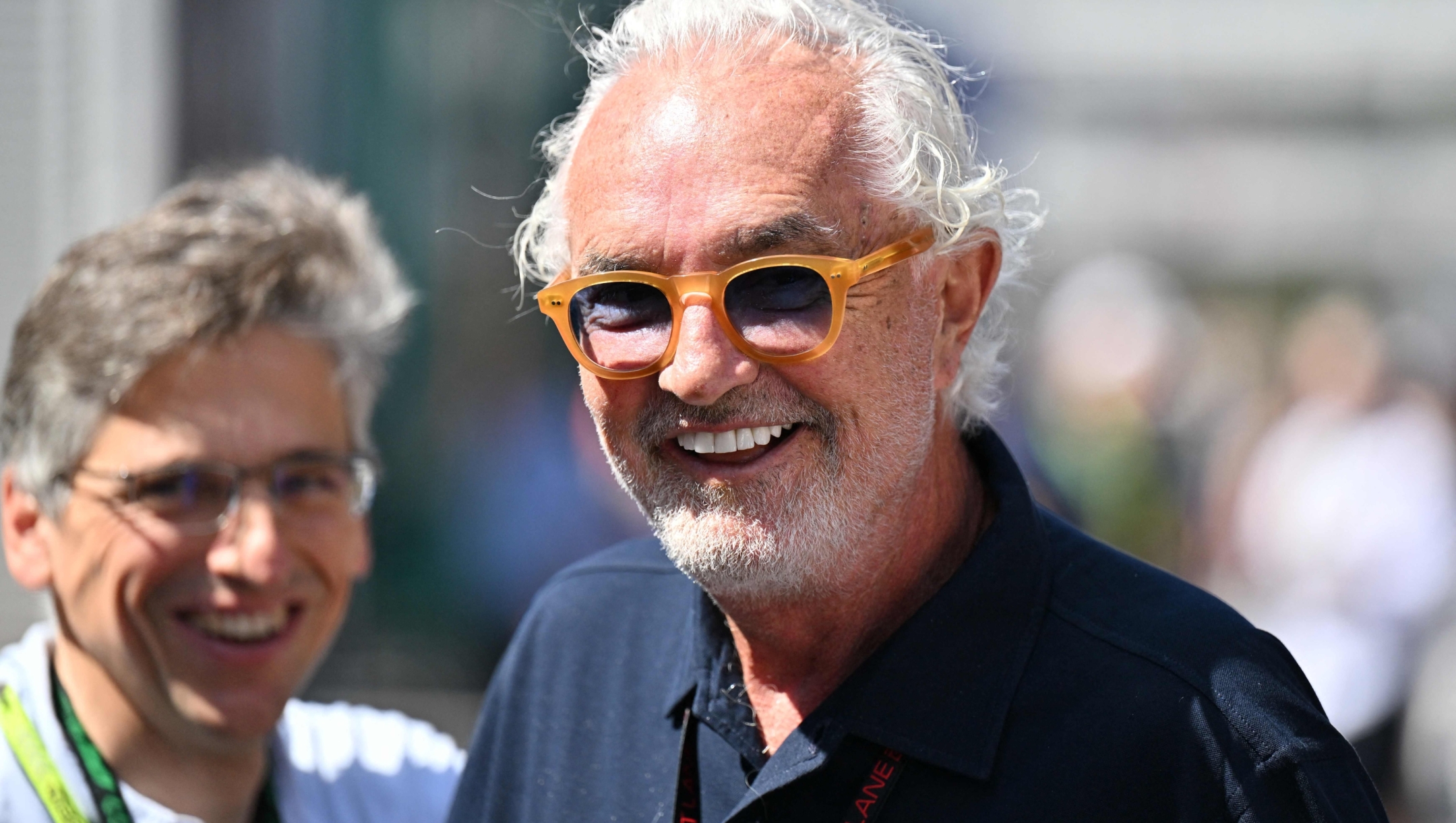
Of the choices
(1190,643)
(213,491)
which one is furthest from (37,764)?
(1190,643)

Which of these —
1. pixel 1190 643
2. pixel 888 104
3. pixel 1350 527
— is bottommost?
pixel 1350 527

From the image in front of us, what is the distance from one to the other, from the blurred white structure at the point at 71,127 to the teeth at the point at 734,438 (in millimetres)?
5911

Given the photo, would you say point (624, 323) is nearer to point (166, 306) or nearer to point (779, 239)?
point (779, 239)

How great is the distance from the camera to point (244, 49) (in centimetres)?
723

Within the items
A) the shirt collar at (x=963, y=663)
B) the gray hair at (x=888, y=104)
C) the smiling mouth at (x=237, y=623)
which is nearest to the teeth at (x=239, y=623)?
the smiling mouth at (x=237, y=623)

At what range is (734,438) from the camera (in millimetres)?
1834

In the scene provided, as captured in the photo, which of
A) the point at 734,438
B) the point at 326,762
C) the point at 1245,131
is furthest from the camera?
the point at 1245,131

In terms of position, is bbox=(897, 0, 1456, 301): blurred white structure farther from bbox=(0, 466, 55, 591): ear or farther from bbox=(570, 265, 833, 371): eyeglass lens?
bbox=(570, 265, 833, 371): eyeglass lens

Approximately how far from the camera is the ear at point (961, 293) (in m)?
2.00

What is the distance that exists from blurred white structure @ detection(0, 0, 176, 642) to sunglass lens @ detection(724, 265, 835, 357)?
5.99 meters

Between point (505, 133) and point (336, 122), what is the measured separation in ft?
3.16

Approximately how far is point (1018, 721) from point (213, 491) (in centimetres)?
164

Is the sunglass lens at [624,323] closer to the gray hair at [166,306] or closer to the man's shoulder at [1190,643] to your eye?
the man's shoulder at [1190,643]

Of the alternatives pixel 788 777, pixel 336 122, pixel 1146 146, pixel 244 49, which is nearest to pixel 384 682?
pixel 336 122
